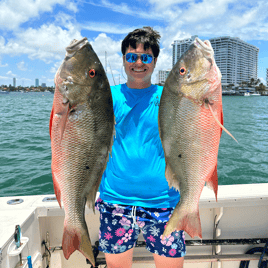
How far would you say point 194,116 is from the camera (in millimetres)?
1652

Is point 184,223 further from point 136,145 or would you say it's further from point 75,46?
point 75,46

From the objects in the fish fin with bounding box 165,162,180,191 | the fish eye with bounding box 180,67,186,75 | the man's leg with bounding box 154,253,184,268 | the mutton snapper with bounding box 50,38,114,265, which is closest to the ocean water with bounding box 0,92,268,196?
the man's leg with bounding box 154,253,184,268

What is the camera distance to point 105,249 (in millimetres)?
2154

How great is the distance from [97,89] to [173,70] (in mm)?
561

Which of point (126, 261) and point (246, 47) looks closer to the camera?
point (126, 261)

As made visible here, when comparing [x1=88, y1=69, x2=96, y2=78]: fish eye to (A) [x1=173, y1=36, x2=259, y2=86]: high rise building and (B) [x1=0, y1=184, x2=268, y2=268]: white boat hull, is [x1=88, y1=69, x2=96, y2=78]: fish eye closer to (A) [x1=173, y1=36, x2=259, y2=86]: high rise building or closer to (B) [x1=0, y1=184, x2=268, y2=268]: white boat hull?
(B) [x1=0, y1=184, x2=268, y2=268]: white boat hull

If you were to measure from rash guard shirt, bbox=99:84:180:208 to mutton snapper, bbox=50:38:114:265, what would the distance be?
0.31 meters

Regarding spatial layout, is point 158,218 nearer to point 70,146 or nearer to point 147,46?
point 70,146

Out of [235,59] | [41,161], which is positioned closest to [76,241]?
[41,161]

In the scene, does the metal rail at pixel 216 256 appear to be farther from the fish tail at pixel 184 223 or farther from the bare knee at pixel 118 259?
the fish tail at pixel 184 223

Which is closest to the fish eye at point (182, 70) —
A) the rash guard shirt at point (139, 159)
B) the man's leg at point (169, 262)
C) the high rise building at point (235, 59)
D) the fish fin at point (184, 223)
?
the rash guard shirt at point (139, 159)

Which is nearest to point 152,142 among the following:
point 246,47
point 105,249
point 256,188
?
point 105,249

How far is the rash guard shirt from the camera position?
206 centimetres

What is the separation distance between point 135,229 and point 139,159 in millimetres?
630
